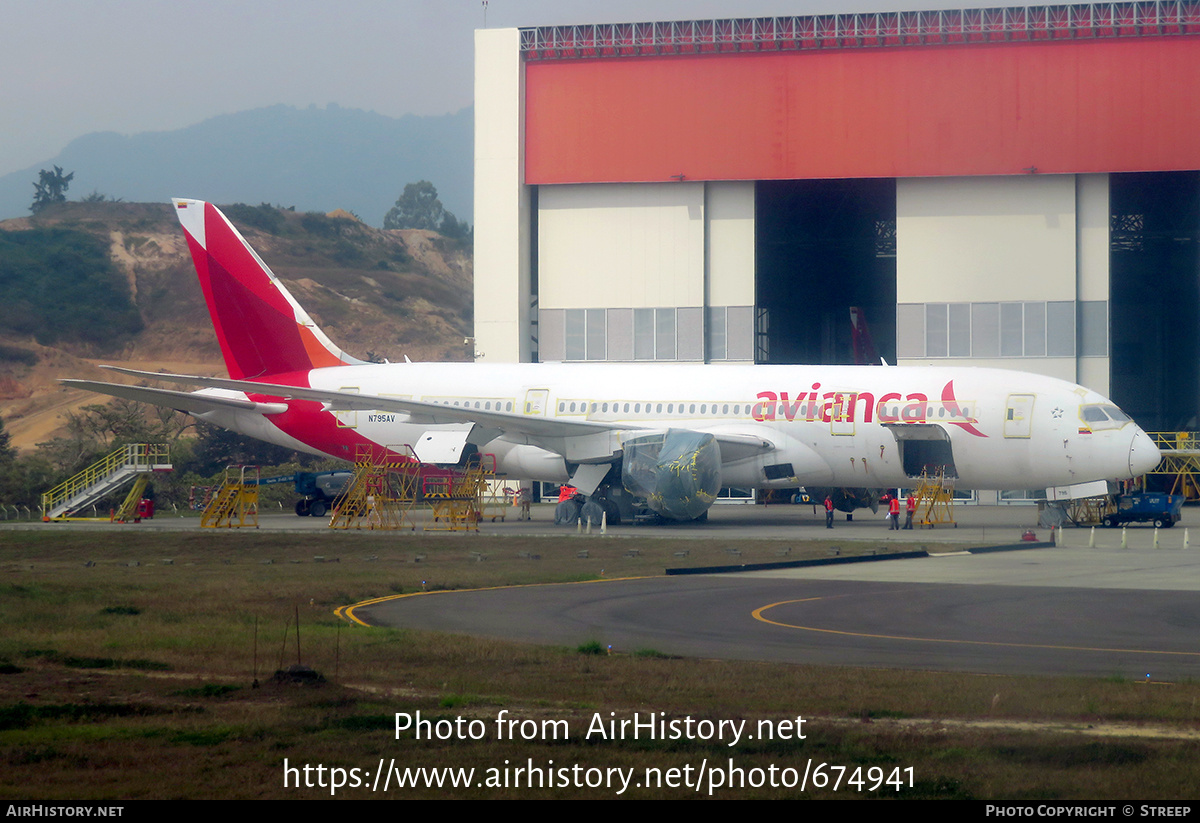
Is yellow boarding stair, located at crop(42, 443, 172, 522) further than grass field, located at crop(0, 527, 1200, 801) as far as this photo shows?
Yes

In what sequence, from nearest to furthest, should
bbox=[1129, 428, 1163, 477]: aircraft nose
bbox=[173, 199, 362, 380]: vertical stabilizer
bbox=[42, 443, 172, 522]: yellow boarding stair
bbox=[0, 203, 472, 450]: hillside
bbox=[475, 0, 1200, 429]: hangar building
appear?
bbox=[1129, 428, 1163, 477]: aircraft nose → bbox=[42, 443, 172, 522]: yellow boarding stair → bbox=[173, 199, 362, 380]: vertical stabilizer → bbox=[475, 0, 1200, 429]: hangar building → bbox=[0, 203, 472, 450]: hillside

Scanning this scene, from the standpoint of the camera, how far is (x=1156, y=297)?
69125mm

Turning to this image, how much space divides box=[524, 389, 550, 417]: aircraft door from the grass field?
69.3ft

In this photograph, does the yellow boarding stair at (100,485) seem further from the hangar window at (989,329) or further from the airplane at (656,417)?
the hangar window at (989,329)

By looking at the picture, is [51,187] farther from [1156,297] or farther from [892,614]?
[892,614]

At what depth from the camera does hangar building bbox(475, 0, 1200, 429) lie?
46.3m

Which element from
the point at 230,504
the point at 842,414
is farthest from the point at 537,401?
the point at 230,504

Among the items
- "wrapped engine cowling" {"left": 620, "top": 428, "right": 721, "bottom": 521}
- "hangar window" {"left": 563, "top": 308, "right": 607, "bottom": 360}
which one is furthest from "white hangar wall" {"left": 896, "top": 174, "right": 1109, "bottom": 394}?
"wrapped engine cowling" {"left": 620, "top": 428, "right": 721, "bottom": 521}

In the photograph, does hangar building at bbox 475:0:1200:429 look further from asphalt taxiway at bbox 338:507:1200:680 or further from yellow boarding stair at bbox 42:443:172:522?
asphalt taxiway at bbox 338:507:1200:680

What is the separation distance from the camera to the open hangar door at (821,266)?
5400cm

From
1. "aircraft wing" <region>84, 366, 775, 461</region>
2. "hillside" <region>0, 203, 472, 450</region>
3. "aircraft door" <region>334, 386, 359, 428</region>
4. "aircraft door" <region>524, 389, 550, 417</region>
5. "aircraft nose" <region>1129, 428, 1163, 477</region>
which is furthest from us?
"hillside" <region>0, 203, 472, 450</region>
